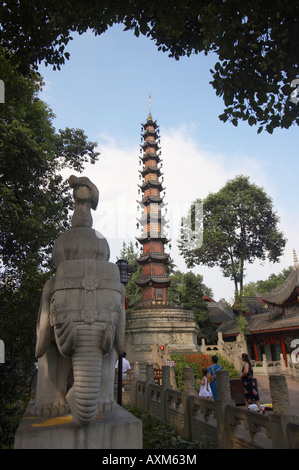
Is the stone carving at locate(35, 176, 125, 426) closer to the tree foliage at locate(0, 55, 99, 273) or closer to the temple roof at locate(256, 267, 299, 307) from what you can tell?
the tree foliage at locate(0, 55, 99, 273)

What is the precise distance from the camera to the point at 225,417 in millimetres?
4855

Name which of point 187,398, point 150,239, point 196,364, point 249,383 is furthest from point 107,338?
point 150,239

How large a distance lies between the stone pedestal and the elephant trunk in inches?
3.7

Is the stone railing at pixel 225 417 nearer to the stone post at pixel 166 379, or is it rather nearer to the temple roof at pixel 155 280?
the stone post at pixel 166 379

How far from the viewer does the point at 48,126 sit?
41.5 feet

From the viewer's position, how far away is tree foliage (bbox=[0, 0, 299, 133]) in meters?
4.19

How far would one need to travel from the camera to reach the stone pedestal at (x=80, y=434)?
2320mm

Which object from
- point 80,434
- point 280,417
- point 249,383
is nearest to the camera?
point 80,434

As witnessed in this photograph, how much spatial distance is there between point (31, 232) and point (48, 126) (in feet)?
17.3

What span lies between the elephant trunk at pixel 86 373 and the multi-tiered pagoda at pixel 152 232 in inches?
905

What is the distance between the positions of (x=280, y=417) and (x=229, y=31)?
5.01m

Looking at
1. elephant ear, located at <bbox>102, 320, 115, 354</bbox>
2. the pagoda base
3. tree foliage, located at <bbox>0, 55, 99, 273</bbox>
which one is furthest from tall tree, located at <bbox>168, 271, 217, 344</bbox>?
elephant ear, located at <bbox>102, 320, 115, 354</bbox>

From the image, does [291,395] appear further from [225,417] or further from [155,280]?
[155,280]

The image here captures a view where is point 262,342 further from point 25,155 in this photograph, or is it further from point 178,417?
point 25,155
